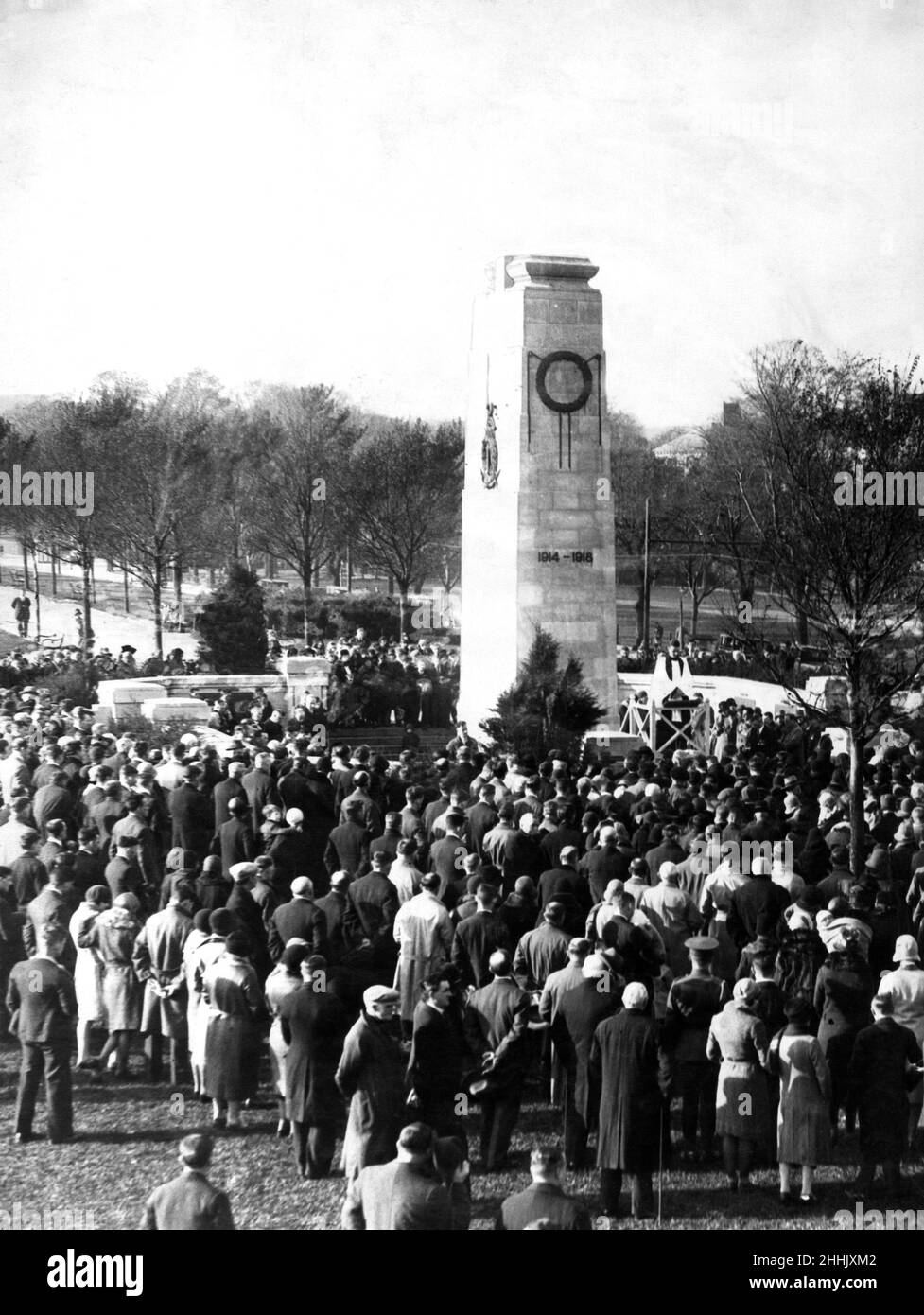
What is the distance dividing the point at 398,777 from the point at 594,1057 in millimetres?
7853

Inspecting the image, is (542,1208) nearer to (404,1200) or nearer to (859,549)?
(404,1200)

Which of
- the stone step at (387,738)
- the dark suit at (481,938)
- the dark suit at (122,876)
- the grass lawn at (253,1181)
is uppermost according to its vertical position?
the dark suit at (122,876)

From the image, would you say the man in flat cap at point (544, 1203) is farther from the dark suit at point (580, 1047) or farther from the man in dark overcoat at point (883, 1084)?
the man in dark overcoat at point (883, 1084)

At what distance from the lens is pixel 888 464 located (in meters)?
16.0

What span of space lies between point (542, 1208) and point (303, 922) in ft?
12.1

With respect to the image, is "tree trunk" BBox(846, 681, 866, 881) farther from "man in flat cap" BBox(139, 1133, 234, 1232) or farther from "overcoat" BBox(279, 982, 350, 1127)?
"man in flat cap" BBox(139, 1133, 234, 1232)

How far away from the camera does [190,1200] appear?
756 centimetres

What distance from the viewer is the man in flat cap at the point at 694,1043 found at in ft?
31.2

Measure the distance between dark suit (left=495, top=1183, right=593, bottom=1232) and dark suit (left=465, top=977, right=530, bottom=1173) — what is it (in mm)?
1875

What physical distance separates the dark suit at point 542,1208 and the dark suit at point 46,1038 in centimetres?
340

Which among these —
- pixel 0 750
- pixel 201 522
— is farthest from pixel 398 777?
pixel 201 522

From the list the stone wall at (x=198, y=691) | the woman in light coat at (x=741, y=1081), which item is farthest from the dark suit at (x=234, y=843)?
the stone wall at (x=198, y=691)

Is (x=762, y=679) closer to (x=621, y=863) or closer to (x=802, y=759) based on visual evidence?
(x=802, y=759)

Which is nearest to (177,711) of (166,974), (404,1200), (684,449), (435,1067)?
(166,974)
